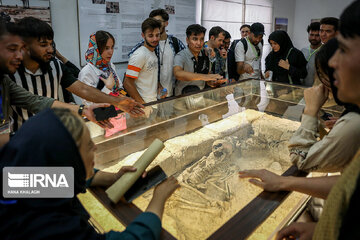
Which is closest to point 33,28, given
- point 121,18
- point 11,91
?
point 11,91

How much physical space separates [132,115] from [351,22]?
1.78 meters

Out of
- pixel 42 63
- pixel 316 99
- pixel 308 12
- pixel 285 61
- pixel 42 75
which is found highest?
pixel 308 12

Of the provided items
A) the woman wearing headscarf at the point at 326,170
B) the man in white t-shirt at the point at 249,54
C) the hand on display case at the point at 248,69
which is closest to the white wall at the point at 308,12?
the man in white t-shirt at the point at 249,54

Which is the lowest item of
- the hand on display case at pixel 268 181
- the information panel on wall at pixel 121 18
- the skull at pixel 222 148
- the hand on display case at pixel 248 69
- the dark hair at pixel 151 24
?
the skull at pixel 222 148

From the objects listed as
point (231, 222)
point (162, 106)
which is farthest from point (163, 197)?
point (162, 106)

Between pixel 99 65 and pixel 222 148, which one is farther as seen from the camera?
pixel 99 65

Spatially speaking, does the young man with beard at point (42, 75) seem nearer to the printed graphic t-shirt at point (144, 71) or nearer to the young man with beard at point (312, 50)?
the printed graphic t-shirt at point (144, 71)

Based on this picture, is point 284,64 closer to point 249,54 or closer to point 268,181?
point 249,54

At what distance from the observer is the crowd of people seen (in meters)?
0.74

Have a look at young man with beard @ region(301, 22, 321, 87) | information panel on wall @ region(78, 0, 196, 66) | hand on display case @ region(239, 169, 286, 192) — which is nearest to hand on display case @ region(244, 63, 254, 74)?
young man with beard @ region(301, 22, 321, 87)

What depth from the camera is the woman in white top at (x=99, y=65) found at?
297 centimetres

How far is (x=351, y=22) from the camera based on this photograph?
77 centimetres

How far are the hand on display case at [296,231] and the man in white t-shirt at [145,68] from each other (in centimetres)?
237

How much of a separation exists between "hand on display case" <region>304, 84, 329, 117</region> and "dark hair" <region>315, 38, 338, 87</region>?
7.9 inches
